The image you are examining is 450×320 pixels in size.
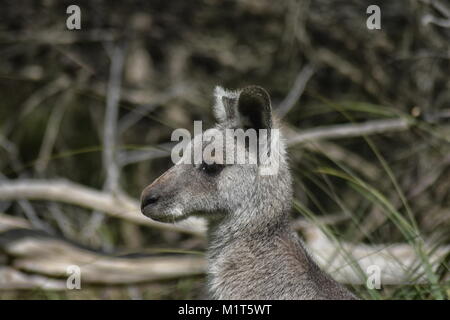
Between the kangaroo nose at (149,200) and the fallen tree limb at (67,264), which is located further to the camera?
the fallen tree limb at (67,264)

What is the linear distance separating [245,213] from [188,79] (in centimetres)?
578

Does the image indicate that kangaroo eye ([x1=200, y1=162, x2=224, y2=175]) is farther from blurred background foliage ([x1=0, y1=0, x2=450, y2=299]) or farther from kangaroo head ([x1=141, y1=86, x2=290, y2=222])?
blurred background foliage ([x1=0, y1=0, x2=450, y2=299])

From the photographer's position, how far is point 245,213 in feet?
11.3

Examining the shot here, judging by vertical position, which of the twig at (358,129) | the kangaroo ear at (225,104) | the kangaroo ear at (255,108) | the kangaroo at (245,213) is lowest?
the kangaroo at (245,213)

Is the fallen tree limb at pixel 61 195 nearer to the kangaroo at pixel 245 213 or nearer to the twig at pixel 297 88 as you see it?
the twig at pixel 297 88

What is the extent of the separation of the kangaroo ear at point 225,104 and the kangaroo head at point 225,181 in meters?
0.05

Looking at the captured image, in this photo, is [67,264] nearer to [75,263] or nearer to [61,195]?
[75,263]

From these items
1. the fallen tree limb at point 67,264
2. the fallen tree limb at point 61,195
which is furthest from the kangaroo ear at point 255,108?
the fallen tree limb at point 61,195

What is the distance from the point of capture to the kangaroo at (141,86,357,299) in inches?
133

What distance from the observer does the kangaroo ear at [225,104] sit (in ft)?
11.7

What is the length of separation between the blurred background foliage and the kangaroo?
2848 millimetres

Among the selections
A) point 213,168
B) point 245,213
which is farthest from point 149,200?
point 245,213

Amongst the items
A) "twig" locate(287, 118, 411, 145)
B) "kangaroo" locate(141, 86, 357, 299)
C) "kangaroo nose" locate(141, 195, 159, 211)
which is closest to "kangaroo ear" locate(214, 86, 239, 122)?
"kangaroo" locate(141, 86, 357, 299)
